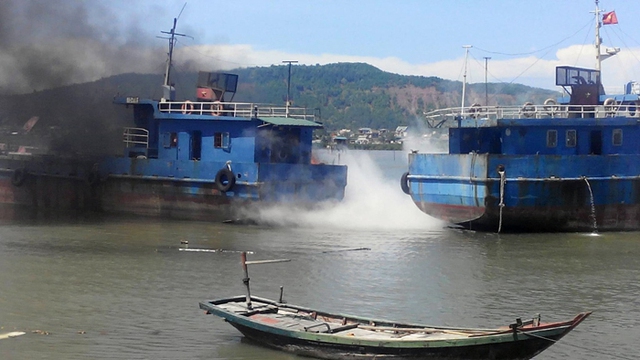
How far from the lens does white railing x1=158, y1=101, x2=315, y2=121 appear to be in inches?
1128

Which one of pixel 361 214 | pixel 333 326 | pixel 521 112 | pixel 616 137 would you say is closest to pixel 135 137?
pixel 361 214

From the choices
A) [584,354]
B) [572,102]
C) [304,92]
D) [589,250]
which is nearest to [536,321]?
[584,354]

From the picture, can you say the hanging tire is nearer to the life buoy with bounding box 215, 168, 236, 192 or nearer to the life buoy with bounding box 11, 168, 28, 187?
the life buoy with bounding box 11, 168, 28, 187

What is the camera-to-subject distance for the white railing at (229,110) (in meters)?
28.6

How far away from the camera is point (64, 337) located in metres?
13.6

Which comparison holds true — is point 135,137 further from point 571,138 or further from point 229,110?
point 571,138

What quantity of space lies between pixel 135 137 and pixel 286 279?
15460mm

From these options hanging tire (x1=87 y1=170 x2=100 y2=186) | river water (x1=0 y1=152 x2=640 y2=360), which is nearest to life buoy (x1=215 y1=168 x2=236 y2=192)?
river water (x1=0 y1=152 x2=640 y2=360)

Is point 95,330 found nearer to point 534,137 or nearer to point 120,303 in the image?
point 120,303

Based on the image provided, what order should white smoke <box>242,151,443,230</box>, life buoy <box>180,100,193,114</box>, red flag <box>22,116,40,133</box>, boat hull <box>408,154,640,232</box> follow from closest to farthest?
boat hull <box>408,154,640,232</box> → white smoke <box>242,151,443,230</box> → life buoy <box>180,100,193,114</box> → red flag <box>22,116,40,133</box>

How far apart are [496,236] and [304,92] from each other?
14380 centimetres

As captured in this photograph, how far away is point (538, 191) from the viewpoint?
1009 inches

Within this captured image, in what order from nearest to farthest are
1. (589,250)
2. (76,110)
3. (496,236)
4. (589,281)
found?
(589,281)
(589,250)
(496,236)
(76,110)

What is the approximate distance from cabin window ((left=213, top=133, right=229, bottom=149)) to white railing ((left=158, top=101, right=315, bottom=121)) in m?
0.84
